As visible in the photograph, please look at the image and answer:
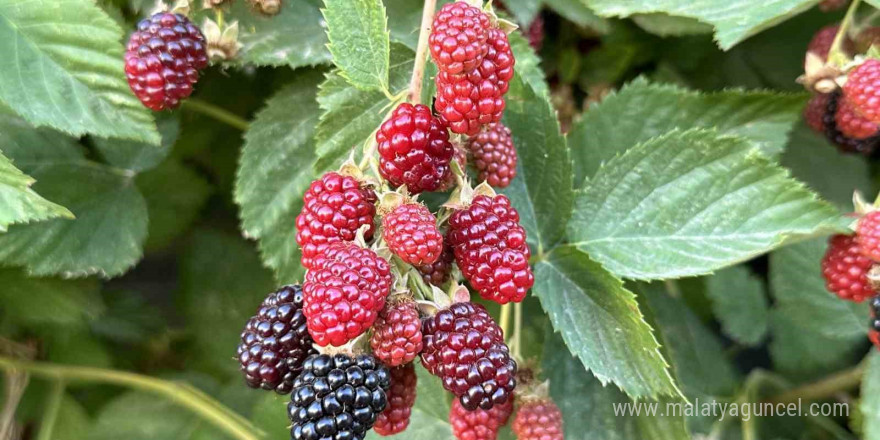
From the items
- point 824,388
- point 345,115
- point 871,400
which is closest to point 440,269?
A: point 345,115

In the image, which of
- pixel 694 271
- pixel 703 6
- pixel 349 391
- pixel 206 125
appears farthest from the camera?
pixel 206 125

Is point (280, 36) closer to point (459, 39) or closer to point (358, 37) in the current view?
point (358, 37)

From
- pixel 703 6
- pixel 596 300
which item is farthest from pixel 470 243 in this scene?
pixel 703 6

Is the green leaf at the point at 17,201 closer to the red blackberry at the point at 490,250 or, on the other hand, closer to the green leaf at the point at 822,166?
the red blackberry at the point at 490,250

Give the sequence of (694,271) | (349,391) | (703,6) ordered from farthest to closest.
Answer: (703,6) < (694,271) < (349,391)

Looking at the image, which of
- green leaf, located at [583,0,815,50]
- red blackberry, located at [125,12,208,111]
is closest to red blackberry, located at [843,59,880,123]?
green leaf, located at [583,0,815,50]

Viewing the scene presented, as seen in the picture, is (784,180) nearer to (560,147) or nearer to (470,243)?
(560,147)
